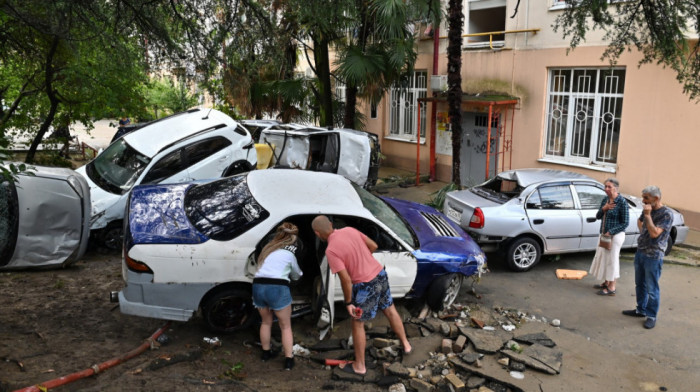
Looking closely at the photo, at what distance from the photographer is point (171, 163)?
958cm

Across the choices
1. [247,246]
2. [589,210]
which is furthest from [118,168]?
[589,210]

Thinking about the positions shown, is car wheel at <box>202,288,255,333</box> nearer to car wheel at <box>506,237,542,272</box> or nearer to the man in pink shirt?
the man in pink shirt

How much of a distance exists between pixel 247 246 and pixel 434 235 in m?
2.50

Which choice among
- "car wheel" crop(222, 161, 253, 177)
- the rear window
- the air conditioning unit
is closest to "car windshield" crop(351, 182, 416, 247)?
the rear window

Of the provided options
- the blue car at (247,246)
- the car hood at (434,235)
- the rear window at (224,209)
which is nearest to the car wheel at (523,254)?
the car hood at (434,235)

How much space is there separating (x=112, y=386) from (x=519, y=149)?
11.6 meters

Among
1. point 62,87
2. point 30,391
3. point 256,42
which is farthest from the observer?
point 62,87

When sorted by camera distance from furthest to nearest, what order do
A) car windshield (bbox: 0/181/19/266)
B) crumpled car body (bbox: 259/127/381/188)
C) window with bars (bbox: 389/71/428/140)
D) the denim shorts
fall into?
window with bars (bbox: 389/71/428/140) → crumpled car body (bbox: 259/127/381/188) → car windshield (bbox: 0/181/19/266) → the denim shorts

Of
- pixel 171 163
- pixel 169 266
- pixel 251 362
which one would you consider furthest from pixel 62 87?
pixel 251 362

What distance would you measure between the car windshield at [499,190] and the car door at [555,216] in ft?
1.18

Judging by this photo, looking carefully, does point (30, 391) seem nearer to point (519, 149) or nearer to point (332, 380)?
point (332, 380)

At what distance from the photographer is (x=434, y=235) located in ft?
23.4

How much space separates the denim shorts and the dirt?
2.15ft

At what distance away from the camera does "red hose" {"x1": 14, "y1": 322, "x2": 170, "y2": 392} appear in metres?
4.61
